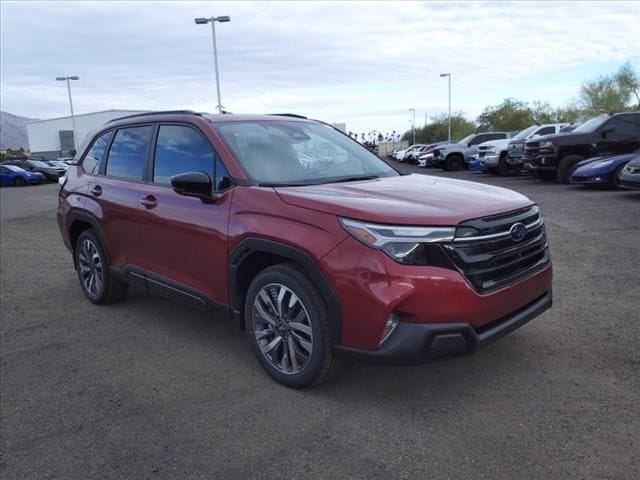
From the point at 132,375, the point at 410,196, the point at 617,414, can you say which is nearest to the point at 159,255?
the point at 132,375

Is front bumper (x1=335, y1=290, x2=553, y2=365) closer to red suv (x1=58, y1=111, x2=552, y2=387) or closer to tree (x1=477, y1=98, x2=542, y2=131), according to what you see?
red suv (x1=58, y1=111, x2=552, y2=387)

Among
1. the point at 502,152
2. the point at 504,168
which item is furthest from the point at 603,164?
the point at 504,168

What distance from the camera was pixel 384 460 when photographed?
110 inches

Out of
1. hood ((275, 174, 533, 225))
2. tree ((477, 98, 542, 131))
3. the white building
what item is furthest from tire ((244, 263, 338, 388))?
the white building

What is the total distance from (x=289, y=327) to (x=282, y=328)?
3.0 inches

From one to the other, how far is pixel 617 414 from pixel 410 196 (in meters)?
1.67

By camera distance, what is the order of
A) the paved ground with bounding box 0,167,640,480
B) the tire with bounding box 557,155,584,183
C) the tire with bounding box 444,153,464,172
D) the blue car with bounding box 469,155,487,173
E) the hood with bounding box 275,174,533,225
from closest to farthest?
the paved ground with bounding box 0,167,640,480 → the hood with bounding box 275,174,533,225 → the tire with bounding box 557,155,584,183 → the blue car with bounding box 469,155,487,173 → the tire with bounding box 444,153,464,172

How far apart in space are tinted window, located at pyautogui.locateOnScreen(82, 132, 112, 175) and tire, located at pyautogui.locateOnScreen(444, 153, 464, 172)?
73.3ft

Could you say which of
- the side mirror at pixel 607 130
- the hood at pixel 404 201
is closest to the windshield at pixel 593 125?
the side mirror at pixel 607 130

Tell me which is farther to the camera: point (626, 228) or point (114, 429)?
point (626, 228)

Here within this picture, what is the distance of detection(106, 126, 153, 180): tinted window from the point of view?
479 cm

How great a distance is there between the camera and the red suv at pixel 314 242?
3037mm

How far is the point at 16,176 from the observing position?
31.8 meters

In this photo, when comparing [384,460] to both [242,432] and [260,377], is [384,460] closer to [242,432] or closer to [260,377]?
[242,432]
